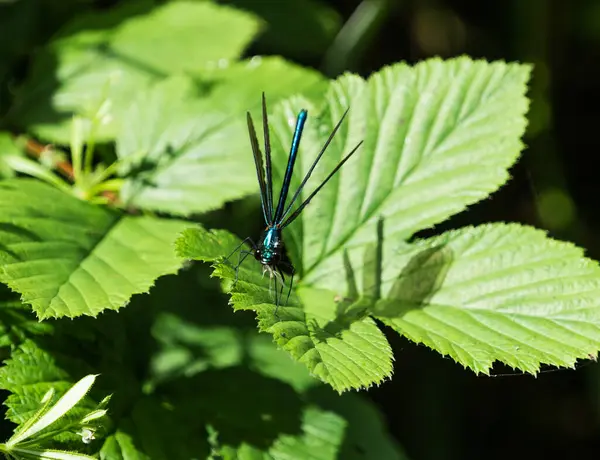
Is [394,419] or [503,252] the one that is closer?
[503,252]

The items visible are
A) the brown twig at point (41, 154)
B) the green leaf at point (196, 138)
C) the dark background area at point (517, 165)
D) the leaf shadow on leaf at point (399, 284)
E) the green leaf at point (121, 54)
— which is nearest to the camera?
the leaf shadow on leaf at point (399, 284)

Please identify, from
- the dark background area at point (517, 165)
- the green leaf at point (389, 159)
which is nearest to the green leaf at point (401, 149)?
the green leaf at point (389, 159)

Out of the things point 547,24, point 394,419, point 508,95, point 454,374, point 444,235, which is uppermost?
point 547,24

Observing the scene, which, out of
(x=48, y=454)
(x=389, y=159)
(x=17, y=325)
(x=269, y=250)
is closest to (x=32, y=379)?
(x=17, y=325)

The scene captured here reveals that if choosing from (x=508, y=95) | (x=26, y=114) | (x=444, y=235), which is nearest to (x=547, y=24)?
(x=508, y=95)

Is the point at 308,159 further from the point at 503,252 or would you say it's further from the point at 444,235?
the point at 503,252

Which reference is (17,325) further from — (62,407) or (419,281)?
(419,281)

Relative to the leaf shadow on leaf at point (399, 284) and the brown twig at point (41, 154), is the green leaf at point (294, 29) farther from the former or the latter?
the leaf shadow on leaf at point (399, 284)

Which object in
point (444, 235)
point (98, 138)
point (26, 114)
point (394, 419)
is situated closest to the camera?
point (444, 235)
